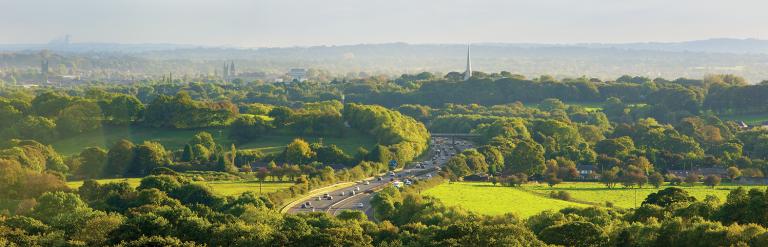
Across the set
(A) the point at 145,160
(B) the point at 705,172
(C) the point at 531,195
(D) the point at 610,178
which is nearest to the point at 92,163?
(A) the point at 145,160

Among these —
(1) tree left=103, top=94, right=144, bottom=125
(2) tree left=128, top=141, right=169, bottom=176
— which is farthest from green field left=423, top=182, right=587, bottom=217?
(1) tree left=103, top=94, right=144, bottom=125

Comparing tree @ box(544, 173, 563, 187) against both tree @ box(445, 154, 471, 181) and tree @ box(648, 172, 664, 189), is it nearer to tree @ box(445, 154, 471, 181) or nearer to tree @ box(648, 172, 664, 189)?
tree @ box(445, 154, 471, 181)

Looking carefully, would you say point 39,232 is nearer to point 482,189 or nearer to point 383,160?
point 482,189

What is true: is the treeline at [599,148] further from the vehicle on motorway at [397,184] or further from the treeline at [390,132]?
the treeline at [390,132]

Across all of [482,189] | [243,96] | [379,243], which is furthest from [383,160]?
[243,96]

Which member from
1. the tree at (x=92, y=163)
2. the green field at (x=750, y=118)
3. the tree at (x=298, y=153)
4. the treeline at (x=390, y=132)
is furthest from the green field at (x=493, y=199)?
the green field at (x=750, y=118)

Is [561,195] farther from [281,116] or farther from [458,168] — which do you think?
[281,116]
